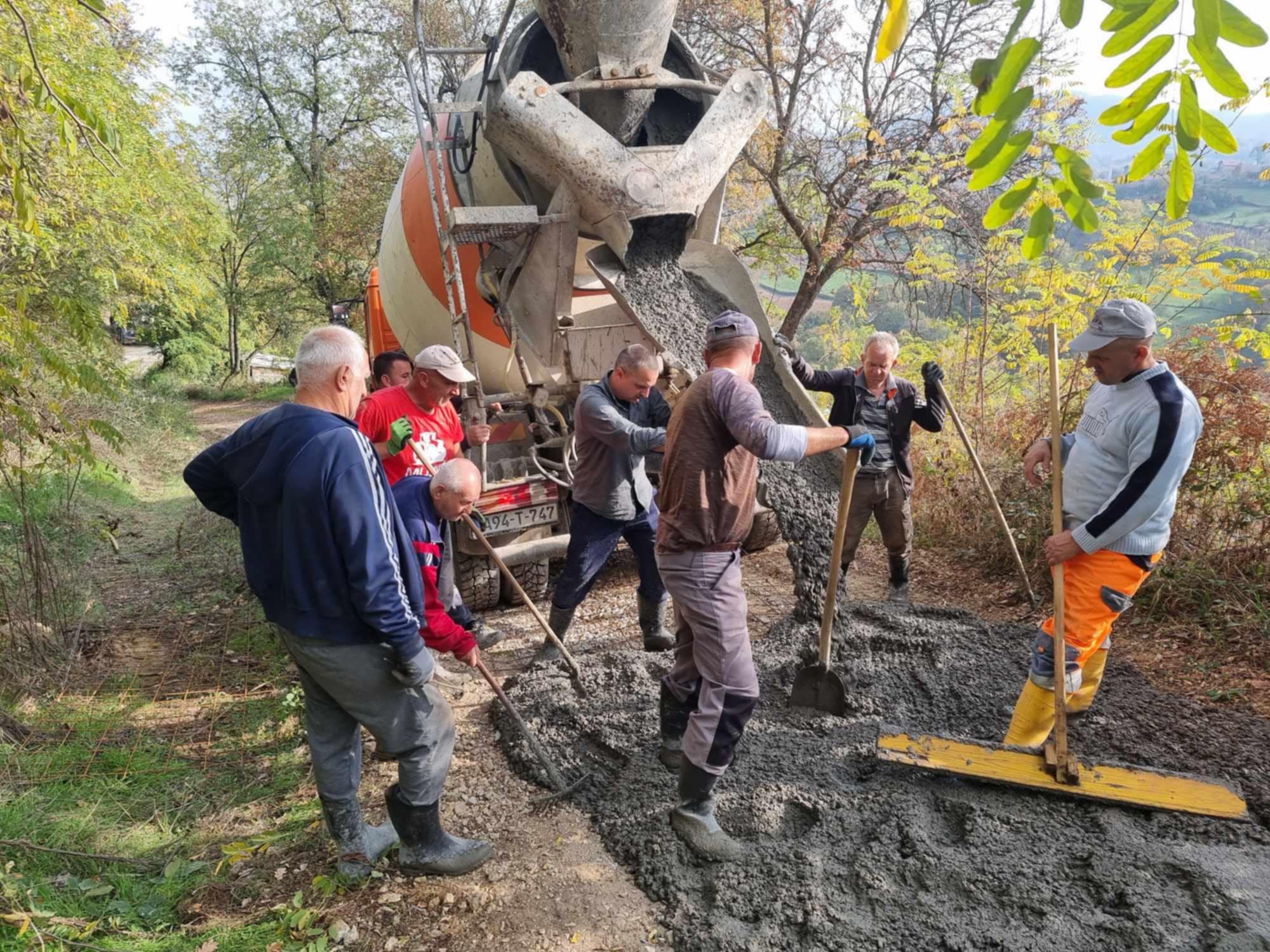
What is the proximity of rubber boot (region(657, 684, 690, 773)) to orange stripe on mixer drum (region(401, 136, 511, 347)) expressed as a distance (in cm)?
249

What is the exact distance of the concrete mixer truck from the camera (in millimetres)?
3814

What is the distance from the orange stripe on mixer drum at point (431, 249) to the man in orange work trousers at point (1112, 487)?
318cm

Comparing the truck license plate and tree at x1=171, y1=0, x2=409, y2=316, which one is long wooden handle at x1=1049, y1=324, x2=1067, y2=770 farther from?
tree at x1=171, y1=0, x2=409, y2=316

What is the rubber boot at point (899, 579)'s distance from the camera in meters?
4.93

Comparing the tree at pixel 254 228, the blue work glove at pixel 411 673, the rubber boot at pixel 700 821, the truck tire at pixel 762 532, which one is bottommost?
the rubber boot at pixel 700 821

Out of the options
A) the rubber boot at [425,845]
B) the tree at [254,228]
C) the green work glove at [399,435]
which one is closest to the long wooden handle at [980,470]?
the green work glove at [399,435]

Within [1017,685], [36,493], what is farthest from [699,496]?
[36,493]

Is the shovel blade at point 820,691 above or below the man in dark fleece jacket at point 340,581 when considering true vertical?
below

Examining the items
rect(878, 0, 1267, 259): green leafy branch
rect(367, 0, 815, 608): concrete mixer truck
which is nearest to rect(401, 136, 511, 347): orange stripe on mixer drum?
rect(367, 0, 815, 608): concrete mixer truck

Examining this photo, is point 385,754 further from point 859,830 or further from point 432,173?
point 432,173

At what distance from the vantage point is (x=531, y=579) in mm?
5039

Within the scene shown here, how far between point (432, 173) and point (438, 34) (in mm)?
13040

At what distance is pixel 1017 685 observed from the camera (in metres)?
3.79

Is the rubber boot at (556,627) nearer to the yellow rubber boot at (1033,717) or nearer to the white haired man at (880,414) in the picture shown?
the white haired man at (880,414)
